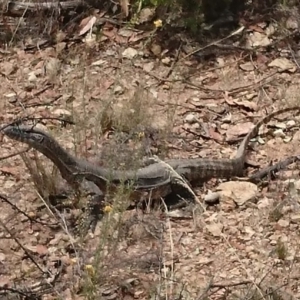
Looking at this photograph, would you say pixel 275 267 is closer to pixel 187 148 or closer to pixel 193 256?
pixel 193 256

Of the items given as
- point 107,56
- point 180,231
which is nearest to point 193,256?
point 180,231

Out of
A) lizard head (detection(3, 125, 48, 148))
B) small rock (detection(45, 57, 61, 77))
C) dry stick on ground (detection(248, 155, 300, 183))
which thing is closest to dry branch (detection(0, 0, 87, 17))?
small rock (detection(45, 57, 61, 77))

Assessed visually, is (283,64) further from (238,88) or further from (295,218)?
(295,218)

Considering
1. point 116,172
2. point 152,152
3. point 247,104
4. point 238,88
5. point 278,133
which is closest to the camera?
point 116,172

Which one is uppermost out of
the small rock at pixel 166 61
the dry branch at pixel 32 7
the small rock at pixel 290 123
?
the dry branch at pixel 32 7

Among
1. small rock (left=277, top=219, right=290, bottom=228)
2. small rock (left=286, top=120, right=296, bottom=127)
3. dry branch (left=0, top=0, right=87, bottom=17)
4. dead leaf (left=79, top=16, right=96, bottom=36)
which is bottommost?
small rock (left=286, top=120, right=296, bottom=127)

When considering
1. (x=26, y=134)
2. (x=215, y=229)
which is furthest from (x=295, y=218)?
(x=26, y=134)

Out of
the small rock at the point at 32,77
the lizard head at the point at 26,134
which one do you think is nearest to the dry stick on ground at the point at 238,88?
the small rock at the point at 32,77

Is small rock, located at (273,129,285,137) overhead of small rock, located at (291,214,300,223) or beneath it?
beneath

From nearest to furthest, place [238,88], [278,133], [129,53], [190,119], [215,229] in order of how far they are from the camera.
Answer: [215,229], [278,133], [190,119], [238,88], [129,53]

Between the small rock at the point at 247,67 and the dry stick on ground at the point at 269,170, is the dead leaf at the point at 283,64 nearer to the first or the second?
the small rock at the point at 247,67

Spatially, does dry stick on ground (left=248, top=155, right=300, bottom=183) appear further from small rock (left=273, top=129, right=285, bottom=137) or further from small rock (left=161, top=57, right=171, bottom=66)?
small rock (left=161, top=57, right=171, bottom=66)

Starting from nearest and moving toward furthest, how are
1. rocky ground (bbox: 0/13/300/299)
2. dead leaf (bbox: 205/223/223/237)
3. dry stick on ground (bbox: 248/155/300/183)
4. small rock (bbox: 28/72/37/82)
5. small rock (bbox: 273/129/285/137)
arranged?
rocky ground (bbox: 0/13/300/299), dead leaf (bbox: 205/223/223/237), dry stick on ground (bbox: 248/155/300/183), small rock (bbox: 273/129/285/137), small rock (bbox: 28/72/37/82)

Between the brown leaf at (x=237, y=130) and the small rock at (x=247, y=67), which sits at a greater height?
the small rock at (x=247, y=67)
